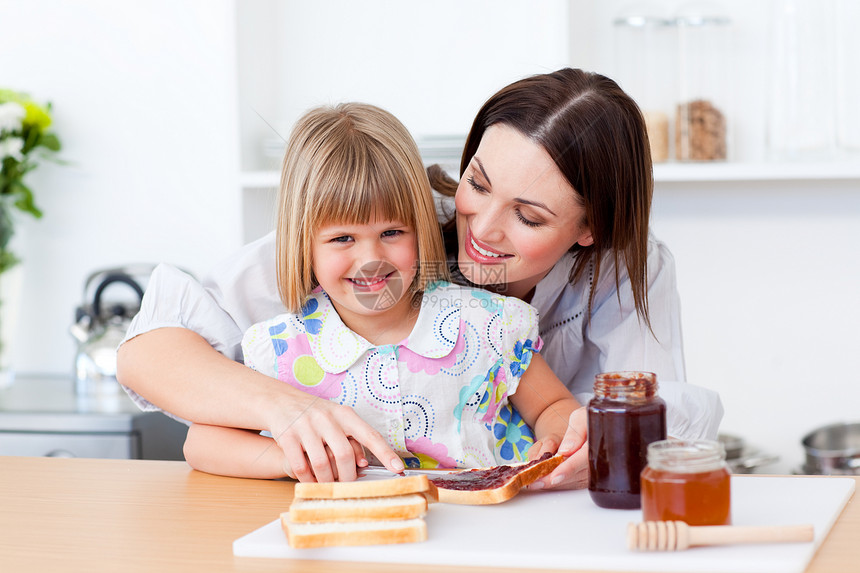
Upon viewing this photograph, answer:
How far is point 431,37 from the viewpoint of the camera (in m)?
2.16

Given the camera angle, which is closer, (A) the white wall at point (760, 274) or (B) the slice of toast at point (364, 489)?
(B) the slice of toast at point (364, 489)

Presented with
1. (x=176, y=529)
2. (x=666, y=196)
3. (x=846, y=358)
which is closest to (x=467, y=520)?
(x=176, y=529)

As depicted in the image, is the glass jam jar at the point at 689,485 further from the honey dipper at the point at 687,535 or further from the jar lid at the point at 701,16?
the jar lid at the point at 701,16

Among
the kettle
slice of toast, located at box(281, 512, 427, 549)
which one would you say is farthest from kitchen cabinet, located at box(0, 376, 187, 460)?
slice of toast, located at box(281, 512, 427, 549)

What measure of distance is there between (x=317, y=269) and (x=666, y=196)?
1206mm

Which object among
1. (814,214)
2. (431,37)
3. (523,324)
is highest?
(431,37)

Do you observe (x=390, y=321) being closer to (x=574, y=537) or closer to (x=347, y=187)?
(x=347, y=187)

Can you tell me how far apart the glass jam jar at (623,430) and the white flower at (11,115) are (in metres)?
1.73

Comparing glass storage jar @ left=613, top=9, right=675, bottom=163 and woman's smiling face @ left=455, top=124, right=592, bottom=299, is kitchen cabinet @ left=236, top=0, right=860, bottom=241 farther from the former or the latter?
woman's smiling face @ left=455, top=124, right=592, bottom=299

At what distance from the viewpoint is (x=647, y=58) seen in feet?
6.68

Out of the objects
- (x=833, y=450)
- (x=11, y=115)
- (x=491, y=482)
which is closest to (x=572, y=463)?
(x=491, y=482)

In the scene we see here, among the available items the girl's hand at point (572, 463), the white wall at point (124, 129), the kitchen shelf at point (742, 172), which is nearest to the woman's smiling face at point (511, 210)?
the girl's hand at point (572, 463)

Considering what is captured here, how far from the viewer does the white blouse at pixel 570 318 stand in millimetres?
1245

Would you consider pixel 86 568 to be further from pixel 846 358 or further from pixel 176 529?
pixel 846 358
